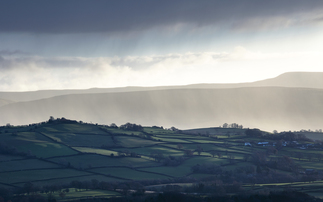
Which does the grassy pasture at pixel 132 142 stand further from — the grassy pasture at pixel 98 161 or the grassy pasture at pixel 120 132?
the grassy pasture at pixel 98 161

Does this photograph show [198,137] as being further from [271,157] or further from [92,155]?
[92,155]

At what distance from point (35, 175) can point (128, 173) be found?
1653 centimetres

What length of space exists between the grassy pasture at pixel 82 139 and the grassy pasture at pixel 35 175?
20.7 metres

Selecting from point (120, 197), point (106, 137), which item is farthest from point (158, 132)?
point (120, 197)

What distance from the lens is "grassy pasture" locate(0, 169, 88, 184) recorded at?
7000 centimetres

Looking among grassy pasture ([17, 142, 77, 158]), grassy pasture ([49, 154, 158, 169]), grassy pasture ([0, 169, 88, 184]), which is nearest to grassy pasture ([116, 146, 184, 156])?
grassy pasture ([49, 154, 158, 169])

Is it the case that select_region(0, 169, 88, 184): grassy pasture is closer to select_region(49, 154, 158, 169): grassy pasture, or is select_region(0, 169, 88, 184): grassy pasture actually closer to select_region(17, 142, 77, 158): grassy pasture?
select_region(49, 154, 158, 169): grassy pasture

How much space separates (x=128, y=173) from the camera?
262ft

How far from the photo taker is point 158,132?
401 ft

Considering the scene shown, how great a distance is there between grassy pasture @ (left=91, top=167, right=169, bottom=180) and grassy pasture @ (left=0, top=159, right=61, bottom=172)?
8.91m

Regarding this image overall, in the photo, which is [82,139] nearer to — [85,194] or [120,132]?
[120,132]

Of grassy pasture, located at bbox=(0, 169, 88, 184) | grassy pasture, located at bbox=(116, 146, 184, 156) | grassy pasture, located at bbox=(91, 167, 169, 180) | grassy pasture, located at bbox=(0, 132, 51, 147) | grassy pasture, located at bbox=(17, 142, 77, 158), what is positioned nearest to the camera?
grassy pasture, located at bbox=(0, 169, 88, 184)

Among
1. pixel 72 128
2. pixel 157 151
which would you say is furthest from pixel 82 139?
pixel 157 151

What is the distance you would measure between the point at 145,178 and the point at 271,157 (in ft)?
106
